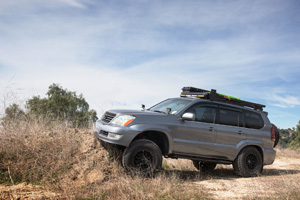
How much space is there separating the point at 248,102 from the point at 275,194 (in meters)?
3.26

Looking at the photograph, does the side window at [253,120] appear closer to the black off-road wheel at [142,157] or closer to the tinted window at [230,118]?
the tinted window at [230,118]

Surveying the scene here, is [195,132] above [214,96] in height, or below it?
below

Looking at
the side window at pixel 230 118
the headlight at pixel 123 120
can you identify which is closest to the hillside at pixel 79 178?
the headlight at pixel 123 120

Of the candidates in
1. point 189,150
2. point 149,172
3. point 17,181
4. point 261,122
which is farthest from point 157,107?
point 17,181

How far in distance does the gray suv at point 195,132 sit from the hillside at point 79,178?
0.53 meters

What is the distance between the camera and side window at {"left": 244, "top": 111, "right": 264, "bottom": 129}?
7.91 meters

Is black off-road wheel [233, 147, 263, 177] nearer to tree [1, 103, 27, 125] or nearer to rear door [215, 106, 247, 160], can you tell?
rear door [215, 106, 247, 160]

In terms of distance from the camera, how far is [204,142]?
22.6 ft

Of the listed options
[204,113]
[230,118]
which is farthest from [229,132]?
[204,113]

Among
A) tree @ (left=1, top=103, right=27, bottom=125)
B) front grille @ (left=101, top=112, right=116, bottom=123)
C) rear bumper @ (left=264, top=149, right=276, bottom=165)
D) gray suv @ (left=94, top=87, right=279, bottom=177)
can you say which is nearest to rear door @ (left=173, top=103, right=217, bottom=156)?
gray suv @ (left=94, top=87, right=279, bottom=177)

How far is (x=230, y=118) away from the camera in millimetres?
7562

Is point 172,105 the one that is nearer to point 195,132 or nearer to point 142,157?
point 195,132

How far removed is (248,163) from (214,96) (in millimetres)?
2204

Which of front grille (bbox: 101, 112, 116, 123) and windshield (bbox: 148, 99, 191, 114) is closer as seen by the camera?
front grille (bbox: 101, 112, 116, 123)
